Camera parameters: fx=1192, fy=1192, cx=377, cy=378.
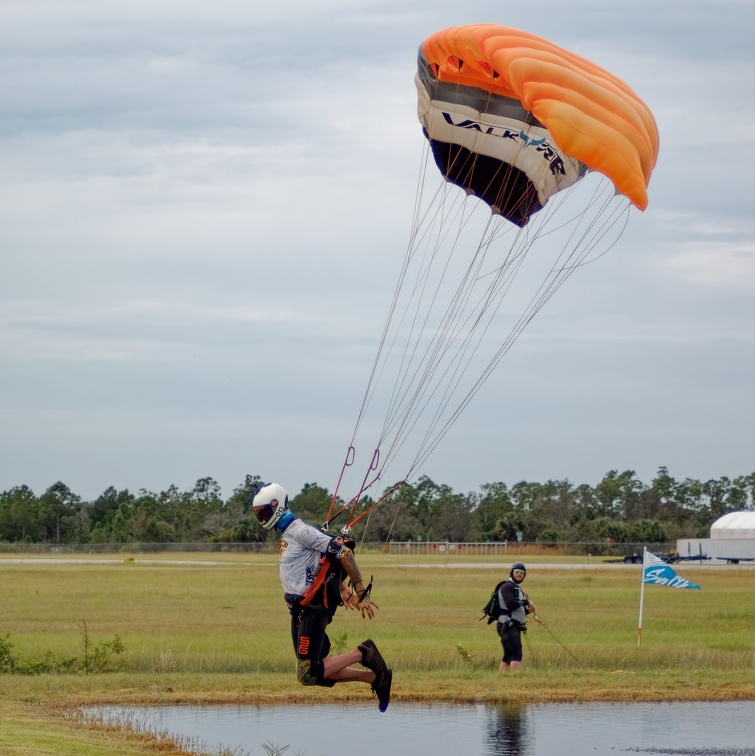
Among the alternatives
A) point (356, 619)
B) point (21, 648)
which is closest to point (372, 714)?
point (21, 648)

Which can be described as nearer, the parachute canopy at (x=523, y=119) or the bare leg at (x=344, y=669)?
the bare leg at (x=344, y=669)

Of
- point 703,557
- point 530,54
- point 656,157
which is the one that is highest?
point 530,54

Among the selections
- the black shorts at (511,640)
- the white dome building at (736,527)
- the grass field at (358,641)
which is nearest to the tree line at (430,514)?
the white dome building at (736,527)

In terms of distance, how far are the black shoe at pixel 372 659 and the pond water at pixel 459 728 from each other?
0.70m

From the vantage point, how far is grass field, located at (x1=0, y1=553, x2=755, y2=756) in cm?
1452

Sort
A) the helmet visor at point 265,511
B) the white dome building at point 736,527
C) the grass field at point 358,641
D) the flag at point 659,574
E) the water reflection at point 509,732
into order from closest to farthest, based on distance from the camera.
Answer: the helmet visor at point 265,511
the water reflection at point 509,732
the grass field at point 358,641
the flag at point 659,574
the white dome building at point 736,527

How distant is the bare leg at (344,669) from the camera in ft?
37.1

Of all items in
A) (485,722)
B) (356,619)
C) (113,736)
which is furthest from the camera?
(356,619)

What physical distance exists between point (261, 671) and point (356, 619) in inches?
578

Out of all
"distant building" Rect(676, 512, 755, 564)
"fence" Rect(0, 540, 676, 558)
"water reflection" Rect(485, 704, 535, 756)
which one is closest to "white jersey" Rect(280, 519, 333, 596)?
"water reflection" Rect(485, 704, 535, 756)

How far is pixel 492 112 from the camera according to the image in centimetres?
1475

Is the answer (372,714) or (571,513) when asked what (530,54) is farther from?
(571,513)

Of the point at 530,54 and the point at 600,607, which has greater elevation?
the point at 530,54

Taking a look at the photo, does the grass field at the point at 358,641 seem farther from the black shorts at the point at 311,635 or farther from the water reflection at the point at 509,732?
the black shorts at the point at 311,635
